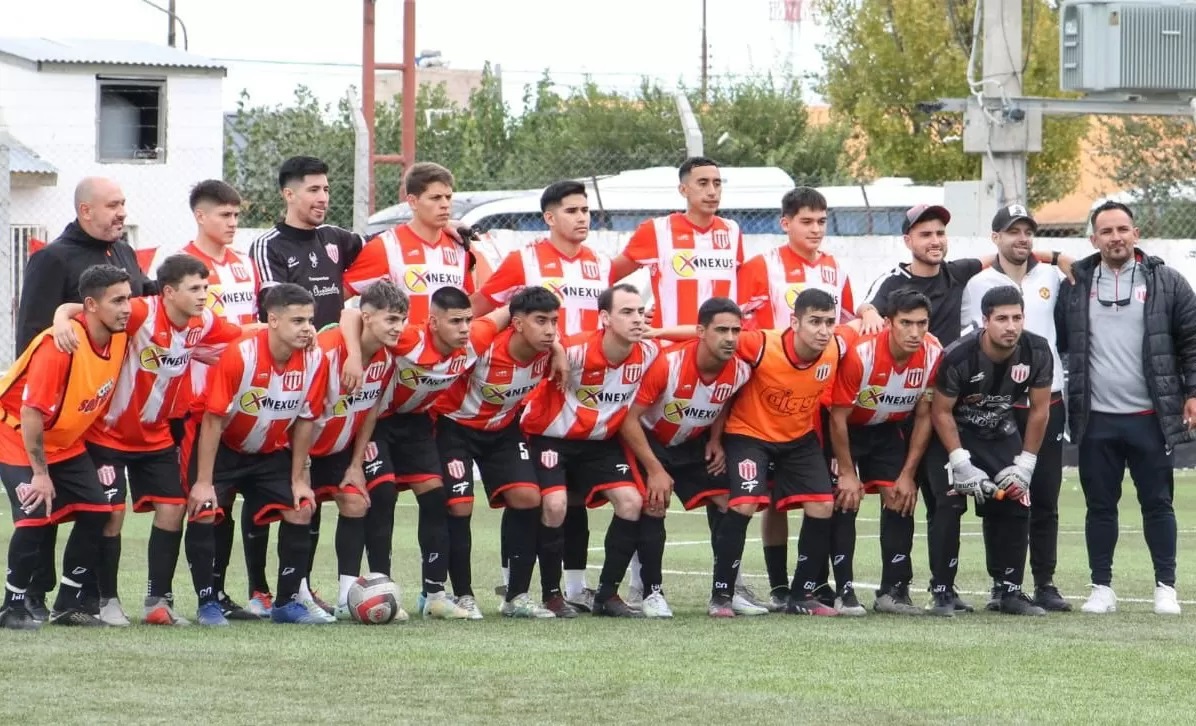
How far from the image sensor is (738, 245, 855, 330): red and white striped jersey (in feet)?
33.7

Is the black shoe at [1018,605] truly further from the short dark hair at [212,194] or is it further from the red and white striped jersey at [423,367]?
the short dark hair at [212,194]

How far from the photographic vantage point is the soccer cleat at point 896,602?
988 centimetres

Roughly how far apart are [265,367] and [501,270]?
1541mm

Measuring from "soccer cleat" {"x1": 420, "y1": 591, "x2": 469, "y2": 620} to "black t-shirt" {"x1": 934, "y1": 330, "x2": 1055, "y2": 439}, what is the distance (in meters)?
2.56

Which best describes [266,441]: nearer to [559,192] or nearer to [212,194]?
Answer: [212,194]

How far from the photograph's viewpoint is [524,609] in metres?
9.64

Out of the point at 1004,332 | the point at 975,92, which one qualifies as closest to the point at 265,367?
the point at 1004,332

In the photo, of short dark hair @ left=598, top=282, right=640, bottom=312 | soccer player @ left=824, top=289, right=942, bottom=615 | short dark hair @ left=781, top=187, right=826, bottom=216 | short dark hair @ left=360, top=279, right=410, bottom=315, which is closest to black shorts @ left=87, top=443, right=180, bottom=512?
short dark hair @ left=360, top=279, right=410, bottom=315

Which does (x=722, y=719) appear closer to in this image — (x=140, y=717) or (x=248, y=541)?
(x=140, y=717)

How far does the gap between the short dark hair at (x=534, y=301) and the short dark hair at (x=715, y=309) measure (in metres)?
0.70

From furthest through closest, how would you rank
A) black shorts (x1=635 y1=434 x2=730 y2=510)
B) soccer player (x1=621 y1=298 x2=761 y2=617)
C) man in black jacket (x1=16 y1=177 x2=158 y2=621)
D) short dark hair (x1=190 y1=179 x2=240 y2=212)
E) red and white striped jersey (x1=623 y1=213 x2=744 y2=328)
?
1. red and white striped jersey (x1=623 y1=213 x2=744 y2=328)
2. black shorts (x1=635 y1=434 x2=730 y2=510)
3. soccer player (x1=621 y1=298 x2=761 y2=617)
4. short dark hair (x1=190 y1=179 x2=240 y2=212)
5. man in black jacket (x1=16 y1=177 x2=158 y2=621)

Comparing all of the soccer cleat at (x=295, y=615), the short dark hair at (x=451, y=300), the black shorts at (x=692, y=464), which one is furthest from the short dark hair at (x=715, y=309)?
the soccer cleat at (x=295, y=615)

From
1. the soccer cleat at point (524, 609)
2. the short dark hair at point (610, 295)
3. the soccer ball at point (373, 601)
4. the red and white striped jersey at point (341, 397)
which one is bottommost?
the soccer cleat at point (524, 609)

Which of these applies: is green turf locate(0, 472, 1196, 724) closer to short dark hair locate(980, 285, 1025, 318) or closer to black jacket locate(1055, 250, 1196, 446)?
black jacket locate(1055, 250, 1196, 446)
